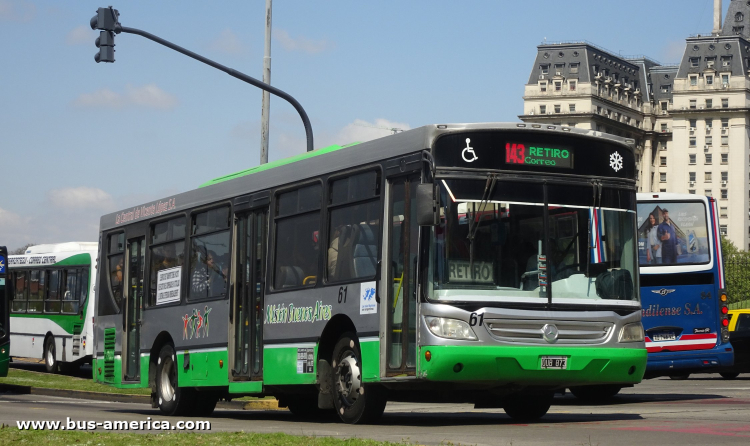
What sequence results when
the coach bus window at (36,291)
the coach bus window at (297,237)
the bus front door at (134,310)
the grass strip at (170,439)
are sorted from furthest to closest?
the coach bus window at (36,291) → the bus front door at (134,310) → the coach bus window at (297,237) → the grass strip at (170,439)

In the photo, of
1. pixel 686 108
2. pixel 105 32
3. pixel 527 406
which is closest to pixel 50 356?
pixel 105 32

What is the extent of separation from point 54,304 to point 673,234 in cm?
2071

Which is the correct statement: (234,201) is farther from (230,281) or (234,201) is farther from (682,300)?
(682,300)

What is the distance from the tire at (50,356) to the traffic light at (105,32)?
15940 mm

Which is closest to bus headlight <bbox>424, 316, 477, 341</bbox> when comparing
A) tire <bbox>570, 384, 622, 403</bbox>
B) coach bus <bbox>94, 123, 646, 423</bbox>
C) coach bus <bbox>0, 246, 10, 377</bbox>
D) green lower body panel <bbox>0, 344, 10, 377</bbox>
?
coach bus <bbox>94, 123, 646, 423</bbox>

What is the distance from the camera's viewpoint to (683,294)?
67.4 feet

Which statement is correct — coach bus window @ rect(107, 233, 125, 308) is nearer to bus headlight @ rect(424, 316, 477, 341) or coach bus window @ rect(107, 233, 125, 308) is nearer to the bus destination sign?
bus headlight @ rect(424, 316, 477, 341)

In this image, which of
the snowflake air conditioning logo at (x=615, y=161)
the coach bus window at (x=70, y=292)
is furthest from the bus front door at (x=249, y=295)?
the coach bus window at (x=70, y=292)

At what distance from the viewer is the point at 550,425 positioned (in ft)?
40.9

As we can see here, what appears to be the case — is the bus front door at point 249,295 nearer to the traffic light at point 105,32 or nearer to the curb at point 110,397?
the curb at point 110,397

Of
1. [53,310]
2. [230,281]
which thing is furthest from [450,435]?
[53,310]

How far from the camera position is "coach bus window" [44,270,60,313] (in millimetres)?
35094

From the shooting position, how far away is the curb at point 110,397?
20.2m

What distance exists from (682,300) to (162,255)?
349 inches
